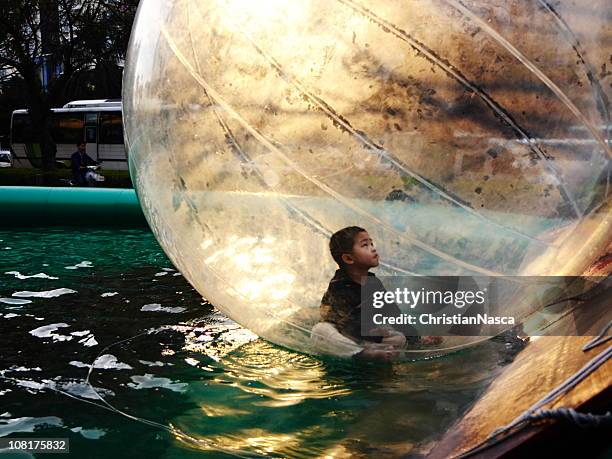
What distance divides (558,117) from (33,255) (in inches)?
180

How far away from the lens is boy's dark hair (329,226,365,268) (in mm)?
2324

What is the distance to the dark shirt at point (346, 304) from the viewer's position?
2.42 meters

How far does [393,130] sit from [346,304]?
0.60m

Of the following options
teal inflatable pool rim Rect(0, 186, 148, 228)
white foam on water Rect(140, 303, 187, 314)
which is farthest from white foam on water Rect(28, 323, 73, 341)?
teal inflatable pool rim Rect(0, 186, 148, 228)

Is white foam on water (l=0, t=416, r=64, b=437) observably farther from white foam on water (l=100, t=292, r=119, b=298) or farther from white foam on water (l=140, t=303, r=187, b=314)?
white foam on water (l=100, t=292, r=119, b=298)

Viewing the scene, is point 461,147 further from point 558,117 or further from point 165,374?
point 165,374

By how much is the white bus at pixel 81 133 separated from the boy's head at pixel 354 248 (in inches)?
736

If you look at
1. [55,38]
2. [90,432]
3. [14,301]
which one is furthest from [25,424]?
[55,38]

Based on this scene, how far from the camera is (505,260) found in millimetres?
2371

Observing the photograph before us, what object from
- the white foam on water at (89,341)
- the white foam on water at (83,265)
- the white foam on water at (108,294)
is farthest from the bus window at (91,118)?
the white foam on water at (89,341)

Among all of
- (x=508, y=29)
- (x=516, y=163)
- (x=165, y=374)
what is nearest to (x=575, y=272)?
(x=516, y=163)

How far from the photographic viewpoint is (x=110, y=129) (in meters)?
21.2

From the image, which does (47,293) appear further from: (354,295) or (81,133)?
(81,133)

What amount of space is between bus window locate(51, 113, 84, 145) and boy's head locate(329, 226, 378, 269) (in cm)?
2073
